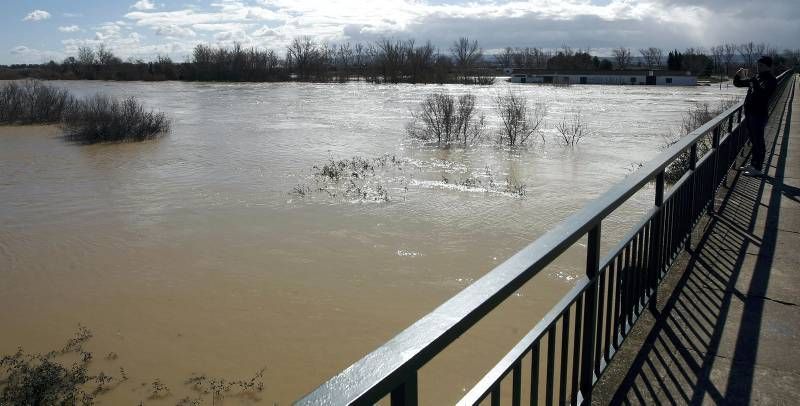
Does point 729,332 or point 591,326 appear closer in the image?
point 591,326

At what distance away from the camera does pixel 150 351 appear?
7.46 m

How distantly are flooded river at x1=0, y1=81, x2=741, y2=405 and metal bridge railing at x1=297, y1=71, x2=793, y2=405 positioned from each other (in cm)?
311

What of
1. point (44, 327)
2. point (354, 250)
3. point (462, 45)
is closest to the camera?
point (44, 327)

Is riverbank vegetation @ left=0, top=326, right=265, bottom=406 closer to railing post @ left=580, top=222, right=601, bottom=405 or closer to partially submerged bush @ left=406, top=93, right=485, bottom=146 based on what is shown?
railing post @ left=580, top=222, right=601, bottom=405

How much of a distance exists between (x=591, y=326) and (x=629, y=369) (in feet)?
1.99

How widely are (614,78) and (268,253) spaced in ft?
308

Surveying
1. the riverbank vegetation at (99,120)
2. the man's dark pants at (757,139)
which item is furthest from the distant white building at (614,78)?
the man's dark pants at (757,139)

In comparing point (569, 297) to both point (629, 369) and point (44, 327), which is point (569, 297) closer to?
point (629, 369)

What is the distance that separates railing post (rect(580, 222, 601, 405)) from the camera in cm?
260

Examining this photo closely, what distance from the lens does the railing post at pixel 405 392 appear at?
1324mm

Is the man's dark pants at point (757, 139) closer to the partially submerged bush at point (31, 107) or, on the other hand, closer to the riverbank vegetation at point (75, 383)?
the riverbank vegetation at point (75, 383)

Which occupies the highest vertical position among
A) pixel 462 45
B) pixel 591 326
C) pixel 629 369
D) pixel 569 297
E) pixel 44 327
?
pixel 462 45

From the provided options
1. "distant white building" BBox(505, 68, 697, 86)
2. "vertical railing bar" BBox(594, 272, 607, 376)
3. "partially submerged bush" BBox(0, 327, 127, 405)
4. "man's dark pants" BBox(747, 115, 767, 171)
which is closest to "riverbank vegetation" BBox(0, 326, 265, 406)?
"partially submerged bush" BBox(0, 327, 127, 405)

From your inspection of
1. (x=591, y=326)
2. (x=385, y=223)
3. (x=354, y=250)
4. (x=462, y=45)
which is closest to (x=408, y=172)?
(x=385, y=223)
